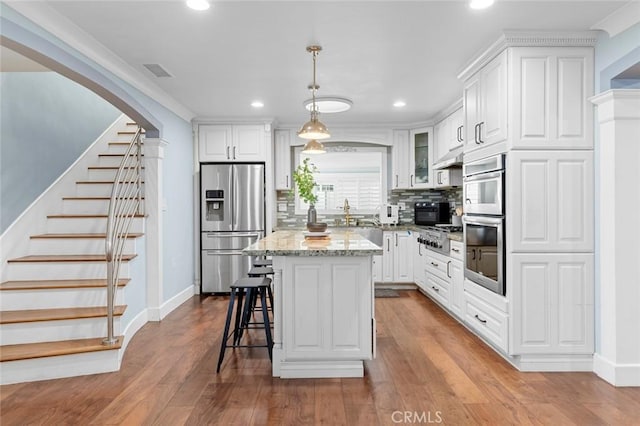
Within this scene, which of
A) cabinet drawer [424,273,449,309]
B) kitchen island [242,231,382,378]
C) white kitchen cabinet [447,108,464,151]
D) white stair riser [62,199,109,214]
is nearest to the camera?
kitchen island [242,231,382,378]

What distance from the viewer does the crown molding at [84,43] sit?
2.49 m

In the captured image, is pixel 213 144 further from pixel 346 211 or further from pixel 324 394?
pixel 324 394

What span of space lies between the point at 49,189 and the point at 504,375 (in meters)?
4.60

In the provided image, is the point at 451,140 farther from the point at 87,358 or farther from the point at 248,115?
the point at 87,358

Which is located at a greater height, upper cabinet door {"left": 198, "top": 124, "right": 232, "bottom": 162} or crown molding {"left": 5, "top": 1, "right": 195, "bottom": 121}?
crown molding {"left": 5, "top": 1, "right": 195, "bottom": 121}

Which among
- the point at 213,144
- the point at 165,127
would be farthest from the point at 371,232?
the point at 165,127

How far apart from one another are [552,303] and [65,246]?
4.29 meters

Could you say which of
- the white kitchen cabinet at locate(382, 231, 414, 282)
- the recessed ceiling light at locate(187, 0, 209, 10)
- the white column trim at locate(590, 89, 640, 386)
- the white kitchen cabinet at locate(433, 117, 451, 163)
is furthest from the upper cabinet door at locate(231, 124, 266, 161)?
the white column trim at locate(590, 89, 640, 386)

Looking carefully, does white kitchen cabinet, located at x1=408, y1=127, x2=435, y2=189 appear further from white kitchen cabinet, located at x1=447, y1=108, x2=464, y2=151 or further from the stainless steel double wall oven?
the stainless steel double wall oven

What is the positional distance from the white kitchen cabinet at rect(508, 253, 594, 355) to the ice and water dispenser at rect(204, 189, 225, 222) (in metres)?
3.90

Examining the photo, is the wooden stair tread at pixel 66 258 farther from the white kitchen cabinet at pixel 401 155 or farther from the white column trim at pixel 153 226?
the white kitchen cabinet at pixel 401 155

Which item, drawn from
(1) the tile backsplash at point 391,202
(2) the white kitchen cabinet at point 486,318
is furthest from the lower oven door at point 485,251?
(1) the tile backsplash at point 391,202

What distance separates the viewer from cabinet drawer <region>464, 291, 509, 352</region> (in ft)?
10.1

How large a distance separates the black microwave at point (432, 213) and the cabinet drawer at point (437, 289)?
1020 mm
